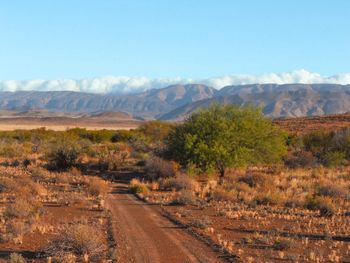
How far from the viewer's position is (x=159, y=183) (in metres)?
31.1

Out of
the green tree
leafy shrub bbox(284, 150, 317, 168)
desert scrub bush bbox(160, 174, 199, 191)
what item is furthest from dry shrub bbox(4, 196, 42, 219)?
leafy shrub bbox(284, 150, 317, 168)

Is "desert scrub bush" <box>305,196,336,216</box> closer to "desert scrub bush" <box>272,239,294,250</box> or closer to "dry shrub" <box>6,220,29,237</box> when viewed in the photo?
"desert scrub bush" <box>272,239,294,250</box>

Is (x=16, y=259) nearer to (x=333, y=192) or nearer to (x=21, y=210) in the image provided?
(x=21, y=210)

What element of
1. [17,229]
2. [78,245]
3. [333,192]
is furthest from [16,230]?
[333,192]

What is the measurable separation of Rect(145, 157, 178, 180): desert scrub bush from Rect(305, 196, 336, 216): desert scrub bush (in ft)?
34.1

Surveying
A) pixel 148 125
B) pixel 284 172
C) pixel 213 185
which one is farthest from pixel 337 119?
pixel 213 185

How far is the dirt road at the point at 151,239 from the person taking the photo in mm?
14748

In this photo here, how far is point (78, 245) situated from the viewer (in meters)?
14.9

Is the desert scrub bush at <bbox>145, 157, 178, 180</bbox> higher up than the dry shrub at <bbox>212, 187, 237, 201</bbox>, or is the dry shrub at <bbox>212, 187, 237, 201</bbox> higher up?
the desert scrub bush at <bbox>145, 157, 178, 180</bbox>

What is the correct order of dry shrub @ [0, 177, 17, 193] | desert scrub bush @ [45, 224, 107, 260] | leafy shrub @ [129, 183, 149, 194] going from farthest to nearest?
leafy shrub @ [129, 183, 149, 194] → dry shrub @ [0, 177, 17, 193] → desert scrub bush @ [45, 224, 107, 260]

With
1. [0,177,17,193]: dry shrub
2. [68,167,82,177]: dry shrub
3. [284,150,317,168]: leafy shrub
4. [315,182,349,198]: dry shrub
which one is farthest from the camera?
[284,150,317,168]: leafy shrub

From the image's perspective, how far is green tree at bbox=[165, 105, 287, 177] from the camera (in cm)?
3494

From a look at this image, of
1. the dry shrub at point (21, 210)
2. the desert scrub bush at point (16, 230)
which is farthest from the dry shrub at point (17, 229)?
the dry shrub at point (21, 210)

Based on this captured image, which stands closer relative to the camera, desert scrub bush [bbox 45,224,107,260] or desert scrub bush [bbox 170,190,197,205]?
desert scrub bush [bbox 45,224,107,260]
